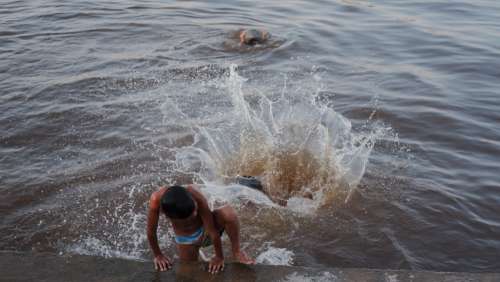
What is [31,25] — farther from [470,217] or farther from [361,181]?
[470,217]

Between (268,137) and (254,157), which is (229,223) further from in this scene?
(268,137)

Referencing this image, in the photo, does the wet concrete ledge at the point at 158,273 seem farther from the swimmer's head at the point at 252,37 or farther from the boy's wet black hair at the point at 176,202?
the swimmer's head at the point at 252,37

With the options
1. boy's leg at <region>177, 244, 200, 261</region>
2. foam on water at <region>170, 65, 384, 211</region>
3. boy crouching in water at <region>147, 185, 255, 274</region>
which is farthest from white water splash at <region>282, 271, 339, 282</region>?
foam on water at <region>170, 65, 384, 211</region>

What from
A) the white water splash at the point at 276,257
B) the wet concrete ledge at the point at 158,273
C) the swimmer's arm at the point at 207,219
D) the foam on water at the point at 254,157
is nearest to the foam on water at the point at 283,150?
the foam on water at the point at 254,157

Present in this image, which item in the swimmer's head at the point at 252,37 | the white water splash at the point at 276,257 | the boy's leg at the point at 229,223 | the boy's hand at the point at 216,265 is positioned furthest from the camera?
the swimmer's head at the point at 252,37

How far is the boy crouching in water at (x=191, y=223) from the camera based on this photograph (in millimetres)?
3586

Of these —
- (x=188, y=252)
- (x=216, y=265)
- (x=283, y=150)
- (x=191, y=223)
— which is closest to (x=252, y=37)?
(x=283, y=150)

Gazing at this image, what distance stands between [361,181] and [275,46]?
5.21m

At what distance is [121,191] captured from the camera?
18.2 feet

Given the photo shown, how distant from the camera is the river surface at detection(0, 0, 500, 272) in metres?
4.95

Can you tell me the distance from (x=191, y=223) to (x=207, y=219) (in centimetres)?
12

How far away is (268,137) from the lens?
6.30 meters

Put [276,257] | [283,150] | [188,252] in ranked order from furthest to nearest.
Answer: [283,150], [276,257], [188,252]

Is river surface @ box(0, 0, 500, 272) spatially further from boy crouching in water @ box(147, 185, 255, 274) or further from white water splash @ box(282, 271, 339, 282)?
white water splash @ box(282, 271, 339, 282)
